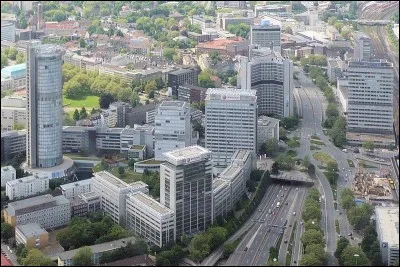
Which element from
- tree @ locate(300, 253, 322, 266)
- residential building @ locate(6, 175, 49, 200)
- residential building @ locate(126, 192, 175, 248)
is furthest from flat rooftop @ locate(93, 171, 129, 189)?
tree @ locate(300, 253, 322, 266)

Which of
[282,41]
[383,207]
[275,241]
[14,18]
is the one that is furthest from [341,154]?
[14,18]

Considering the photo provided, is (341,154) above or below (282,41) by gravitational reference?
below

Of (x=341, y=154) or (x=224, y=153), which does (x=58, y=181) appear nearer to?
(x=224, y=153)

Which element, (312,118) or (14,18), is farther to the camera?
(14,18)

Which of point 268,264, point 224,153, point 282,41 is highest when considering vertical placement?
point 282,41

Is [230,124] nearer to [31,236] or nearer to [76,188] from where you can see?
[76,188]

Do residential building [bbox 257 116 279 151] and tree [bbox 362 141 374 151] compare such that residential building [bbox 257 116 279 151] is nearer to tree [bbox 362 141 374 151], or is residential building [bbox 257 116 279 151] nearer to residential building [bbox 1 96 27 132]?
tree [bbox 362 141 374 151]
